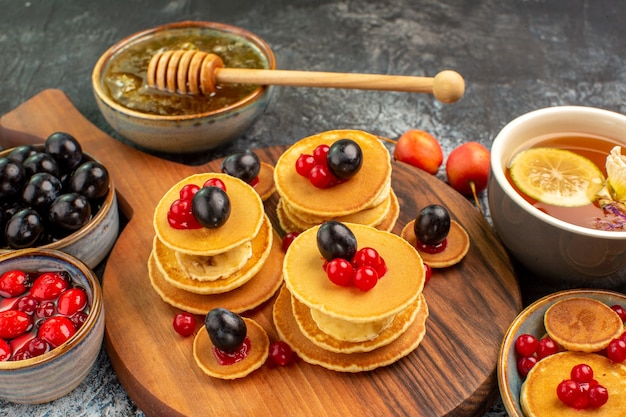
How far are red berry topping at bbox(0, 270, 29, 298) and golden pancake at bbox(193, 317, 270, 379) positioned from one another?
0.75 metres

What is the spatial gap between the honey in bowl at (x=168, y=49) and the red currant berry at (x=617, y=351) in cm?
223

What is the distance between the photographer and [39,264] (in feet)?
9.26

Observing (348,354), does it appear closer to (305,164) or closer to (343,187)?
(343,187)

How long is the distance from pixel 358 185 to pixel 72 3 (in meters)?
3.38

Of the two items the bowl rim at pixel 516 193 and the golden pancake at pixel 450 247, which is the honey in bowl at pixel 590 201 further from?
the golden pancake at pixel 450 247

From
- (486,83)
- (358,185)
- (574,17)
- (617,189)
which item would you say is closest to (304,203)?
(358,185)

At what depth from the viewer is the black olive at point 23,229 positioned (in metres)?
2.87

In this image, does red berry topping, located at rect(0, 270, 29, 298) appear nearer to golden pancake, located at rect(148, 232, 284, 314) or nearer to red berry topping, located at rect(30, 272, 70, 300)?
red berry topping, located at rect(30, 272, 70, 300)

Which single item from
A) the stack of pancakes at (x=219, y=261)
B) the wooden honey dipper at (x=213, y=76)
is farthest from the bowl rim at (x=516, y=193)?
the stack of pancakes at (x=219, y=261)

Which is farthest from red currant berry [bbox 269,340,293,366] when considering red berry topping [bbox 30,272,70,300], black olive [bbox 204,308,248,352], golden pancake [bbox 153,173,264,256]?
red berry topping [bbox 30,272,70,300]

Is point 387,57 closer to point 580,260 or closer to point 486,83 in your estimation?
point 486,83

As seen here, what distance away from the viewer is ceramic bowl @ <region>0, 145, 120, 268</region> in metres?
2.99

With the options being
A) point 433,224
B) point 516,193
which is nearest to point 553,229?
point 516,193

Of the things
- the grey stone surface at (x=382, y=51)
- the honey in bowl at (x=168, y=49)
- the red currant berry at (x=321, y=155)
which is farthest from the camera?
the grey stone surface at (x=382, y=51)
